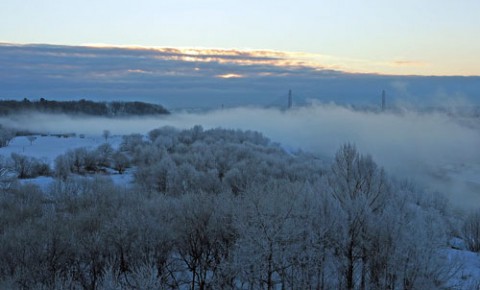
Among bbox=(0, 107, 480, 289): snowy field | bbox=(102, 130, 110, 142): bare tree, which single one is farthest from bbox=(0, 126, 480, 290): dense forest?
bbox=(102, 130, 110, 142): bare tree

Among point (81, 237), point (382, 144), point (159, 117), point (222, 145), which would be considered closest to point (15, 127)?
point (159, 117)

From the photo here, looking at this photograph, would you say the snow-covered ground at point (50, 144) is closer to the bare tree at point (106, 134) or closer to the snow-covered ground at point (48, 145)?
the snow-covered ground at point (48, 145)

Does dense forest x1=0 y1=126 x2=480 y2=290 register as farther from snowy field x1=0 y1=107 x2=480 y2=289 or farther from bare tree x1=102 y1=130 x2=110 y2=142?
bare tree x1=102 y1=130 x2=110 y2=142

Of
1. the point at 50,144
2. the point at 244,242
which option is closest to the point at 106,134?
the point at 50,144

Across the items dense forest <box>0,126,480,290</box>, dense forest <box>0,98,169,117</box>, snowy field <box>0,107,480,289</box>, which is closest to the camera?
dense forest <box>0,126,480,290</box>

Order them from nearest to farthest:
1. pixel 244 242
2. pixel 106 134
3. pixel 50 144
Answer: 1. pixel 244 242
2. pixel 50 144
3. pixel 106 134

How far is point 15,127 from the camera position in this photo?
139 m

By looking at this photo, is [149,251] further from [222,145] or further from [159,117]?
[159,117]

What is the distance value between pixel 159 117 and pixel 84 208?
165 meters

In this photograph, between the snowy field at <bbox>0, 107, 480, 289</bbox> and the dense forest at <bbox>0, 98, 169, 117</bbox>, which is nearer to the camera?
the snowy field at <bbox>0, 107, 480, 289</bbox>

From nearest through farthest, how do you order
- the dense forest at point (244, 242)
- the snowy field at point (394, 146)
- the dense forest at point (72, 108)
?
the dense forest at point (244, 242), the snowy field at point (394, 146), the dense forest at point (72, 108)

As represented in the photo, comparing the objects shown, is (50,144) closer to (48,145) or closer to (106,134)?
(48,145)

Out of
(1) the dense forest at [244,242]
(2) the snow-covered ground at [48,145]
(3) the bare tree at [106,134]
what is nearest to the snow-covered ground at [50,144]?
(2) the snow-covered ground at [48,145]

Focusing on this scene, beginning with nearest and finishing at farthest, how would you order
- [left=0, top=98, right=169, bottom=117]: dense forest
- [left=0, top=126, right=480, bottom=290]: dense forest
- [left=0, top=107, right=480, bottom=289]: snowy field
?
[left=0, top=126, right=480, bottom=290]: dense forest < [left=0, top=107, right=480, bottom=289]: snowy field < [left=0, top=98, right=169, bottom=117]: dense forest
